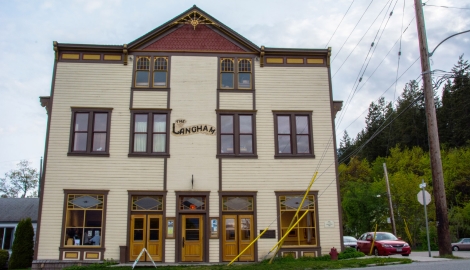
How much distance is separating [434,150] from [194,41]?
12387 mm

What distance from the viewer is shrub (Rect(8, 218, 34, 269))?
26020 mm

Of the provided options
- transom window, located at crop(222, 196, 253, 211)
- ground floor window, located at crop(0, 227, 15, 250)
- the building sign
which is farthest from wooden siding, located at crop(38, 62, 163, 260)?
ground floor window, located at crop(0, 227, 15, 250)

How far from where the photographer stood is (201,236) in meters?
19.8

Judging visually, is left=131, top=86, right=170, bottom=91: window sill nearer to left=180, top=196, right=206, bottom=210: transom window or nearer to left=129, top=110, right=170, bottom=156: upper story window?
left=129, top=110, right=170, bottom=156: upper story window

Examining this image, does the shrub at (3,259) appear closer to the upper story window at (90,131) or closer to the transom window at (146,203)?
the upper story window at (90,131)

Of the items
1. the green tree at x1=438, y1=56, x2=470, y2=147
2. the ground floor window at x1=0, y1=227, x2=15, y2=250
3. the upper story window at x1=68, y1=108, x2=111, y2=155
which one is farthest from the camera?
the green tree at x1=438, y1=56, x2=470, y2=147

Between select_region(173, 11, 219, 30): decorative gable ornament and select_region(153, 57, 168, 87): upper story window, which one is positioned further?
select_region(173, 11, 219, 30): decorative gable ornament

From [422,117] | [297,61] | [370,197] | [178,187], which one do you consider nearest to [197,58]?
[297,61]

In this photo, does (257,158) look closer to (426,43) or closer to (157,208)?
(157,208)

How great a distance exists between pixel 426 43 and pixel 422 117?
56997 mm

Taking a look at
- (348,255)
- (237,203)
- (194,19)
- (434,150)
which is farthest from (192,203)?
(434,150)

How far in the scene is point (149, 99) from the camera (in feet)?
68.7

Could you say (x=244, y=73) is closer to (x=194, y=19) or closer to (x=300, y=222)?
(x=194, y=19)

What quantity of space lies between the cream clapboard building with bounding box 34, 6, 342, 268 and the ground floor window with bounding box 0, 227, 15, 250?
1786 centimetres
